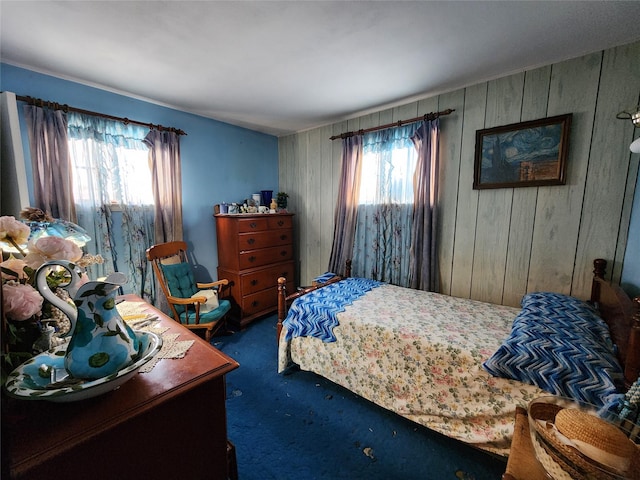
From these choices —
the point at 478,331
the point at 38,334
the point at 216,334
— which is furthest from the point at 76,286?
the point at 216,334

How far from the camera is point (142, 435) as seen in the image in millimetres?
795

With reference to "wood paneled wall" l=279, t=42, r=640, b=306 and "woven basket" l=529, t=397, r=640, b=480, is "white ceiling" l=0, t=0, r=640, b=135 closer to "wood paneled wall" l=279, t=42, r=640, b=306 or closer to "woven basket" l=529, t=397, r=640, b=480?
"wood paneled wall" l=279, t=42, r=640, b=306

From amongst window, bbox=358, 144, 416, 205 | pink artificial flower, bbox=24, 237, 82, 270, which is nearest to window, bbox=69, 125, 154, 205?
pink artificial flower, bbox=24, 237, 82, 270

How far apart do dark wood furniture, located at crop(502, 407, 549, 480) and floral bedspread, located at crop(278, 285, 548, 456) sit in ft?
1.97

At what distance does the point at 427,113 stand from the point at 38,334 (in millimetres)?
3127

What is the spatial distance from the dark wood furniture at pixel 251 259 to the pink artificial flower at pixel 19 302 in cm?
227

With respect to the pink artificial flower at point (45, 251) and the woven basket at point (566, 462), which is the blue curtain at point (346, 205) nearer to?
the woven basket at point (566, 462)

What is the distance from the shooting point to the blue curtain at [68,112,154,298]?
233 centimetres

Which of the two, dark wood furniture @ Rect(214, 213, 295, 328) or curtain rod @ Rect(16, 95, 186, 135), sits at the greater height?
curtain rod @ Rect(16, 95, 186, 135)

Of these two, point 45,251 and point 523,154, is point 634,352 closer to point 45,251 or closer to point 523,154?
point 523,154

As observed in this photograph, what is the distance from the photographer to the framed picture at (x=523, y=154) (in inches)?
80.4

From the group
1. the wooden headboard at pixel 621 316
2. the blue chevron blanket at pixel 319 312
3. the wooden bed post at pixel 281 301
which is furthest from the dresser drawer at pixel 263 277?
the wooden headboard at pixel 621 316

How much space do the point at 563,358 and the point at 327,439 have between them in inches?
55.8

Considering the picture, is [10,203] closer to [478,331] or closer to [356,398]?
[356,398]
